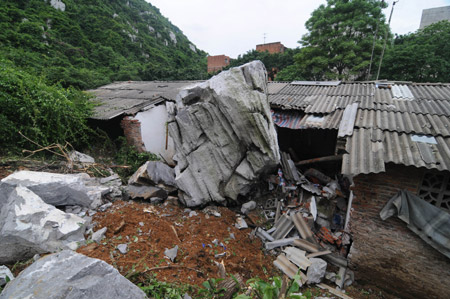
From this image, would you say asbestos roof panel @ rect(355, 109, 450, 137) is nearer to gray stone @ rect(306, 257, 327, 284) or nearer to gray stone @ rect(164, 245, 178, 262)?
gray stone @ rect(306, 257, 327, 284)

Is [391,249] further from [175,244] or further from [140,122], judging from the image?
[140,122]

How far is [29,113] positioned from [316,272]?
9070 millimetres

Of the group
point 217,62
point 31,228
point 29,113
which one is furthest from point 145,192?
point 217,62

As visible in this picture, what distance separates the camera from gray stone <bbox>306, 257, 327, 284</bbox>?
13.8ft

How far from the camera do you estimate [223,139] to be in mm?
5582

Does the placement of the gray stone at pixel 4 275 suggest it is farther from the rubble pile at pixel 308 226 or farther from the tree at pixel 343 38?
the tree at pixel 343 38

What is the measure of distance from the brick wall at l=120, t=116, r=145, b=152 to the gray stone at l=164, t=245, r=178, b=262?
5.49 meters

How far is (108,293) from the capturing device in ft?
7.22

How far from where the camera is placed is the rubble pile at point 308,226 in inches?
173

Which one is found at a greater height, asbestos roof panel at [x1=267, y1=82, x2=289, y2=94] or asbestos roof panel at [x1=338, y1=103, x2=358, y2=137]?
asbestos roof panel at [x1=267, y1=82, x2=289, y2=94]

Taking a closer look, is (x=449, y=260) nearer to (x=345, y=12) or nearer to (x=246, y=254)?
(x=246, y=254)

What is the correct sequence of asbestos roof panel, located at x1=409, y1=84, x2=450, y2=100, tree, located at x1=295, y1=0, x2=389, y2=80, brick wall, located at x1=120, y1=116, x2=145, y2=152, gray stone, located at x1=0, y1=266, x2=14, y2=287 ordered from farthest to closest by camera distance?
tree, located at x1=295, y1=0, x2=389, y2=80 < brick wall, located at x1=120, y1=116, x2=145, y2=152 < asbestos roof panel, located at x1=409, y1=84, x2=450, y2=100 < gray stone, located at x1=0, y1=266, x2=14, y2=287

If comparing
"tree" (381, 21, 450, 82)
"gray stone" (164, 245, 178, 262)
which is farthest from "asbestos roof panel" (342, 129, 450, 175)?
"tree" (381, 21, 450, 82)

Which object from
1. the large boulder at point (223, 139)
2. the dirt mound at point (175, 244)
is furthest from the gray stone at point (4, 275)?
the large boulder at point (223, 139)
